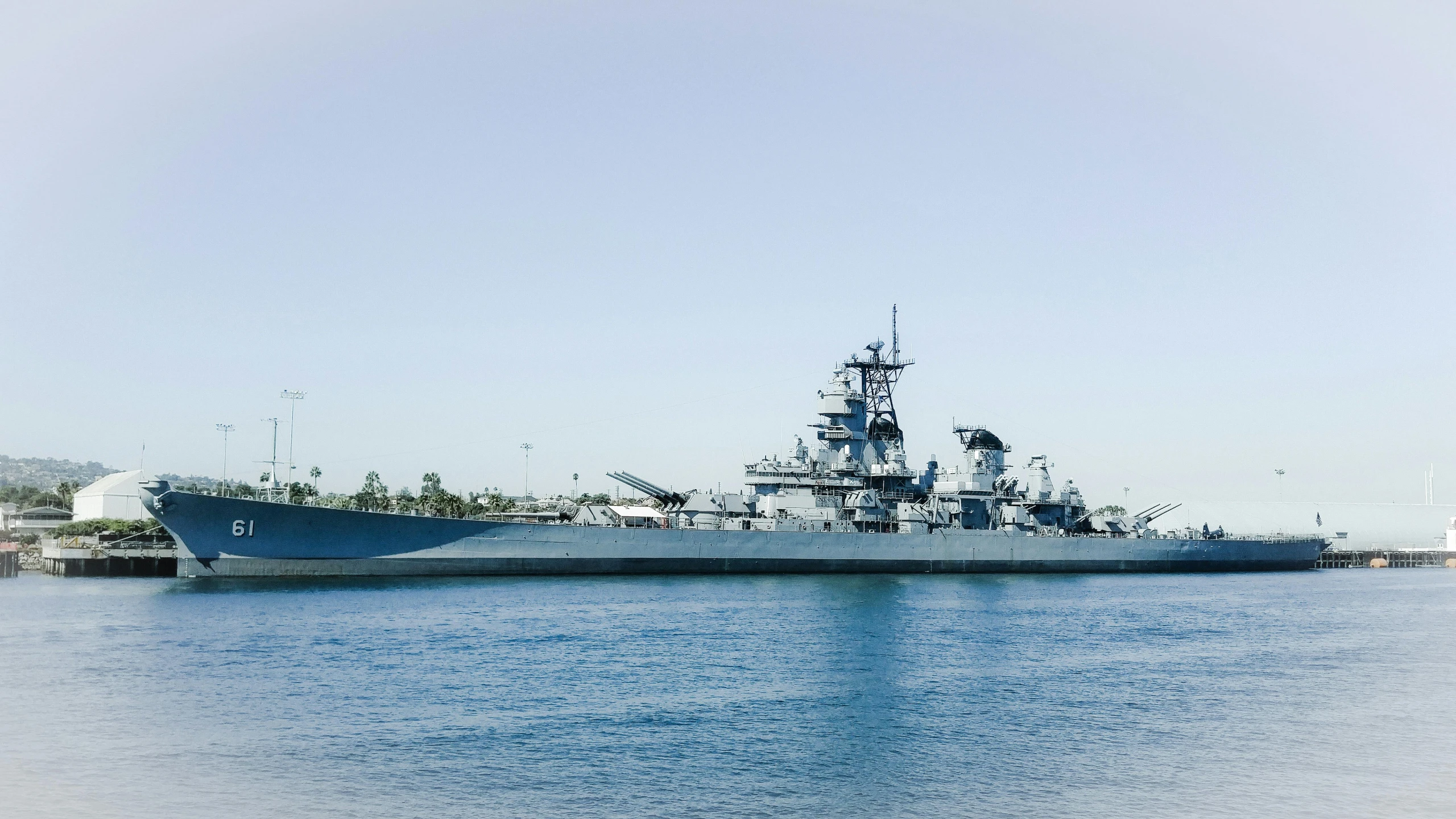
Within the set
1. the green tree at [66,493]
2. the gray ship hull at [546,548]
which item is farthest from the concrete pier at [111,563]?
the green tree at [66,493]

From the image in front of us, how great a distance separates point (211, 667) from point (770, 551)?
102 feet

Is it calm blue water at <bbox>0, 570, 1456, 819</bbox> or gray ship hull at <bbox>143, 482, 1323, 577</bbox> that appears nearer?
calm blue water at <bbox>0, 570, 1456, 819</bbox>

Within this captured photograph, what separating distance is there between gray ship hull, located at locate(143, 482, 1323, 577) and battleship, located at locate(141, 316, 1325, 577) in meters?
0.06

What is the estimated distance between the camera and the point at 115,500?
3201 inches

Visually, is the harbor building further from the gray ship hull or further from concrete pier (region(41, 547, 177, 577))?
the gray ship hull

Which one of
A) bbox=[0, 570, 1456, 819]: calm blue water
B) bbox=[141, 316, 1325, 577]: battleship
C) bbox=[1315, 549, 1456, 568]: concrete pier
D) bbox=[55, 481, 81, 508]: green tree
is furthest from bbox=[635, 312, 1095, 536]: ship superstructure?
bbox=[55, 481, 81, 508]: green tree

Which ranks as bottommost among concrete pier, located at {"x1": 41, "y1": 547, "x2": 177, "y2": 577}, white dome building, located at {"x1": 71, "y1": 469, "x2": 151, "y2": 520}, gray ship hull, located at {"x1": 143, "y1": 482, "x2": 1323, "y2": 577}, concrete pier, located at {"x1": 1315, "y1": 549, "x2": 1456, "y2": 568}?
concrete pier, located at {"x1": 1315, "y1": 549, "x2": 1456, "y2": 568}

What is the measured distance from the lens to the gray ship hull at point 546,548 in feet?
145

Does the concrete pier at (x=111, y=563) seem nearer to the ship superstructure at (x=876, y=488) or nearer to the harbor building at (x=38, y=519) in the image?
the ship superstructure at (x=876, y=488)

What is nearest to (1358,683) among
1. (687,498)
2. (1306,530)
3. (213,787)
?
(213,787)

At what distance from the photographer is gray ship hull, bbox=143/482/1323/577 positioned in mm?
44094

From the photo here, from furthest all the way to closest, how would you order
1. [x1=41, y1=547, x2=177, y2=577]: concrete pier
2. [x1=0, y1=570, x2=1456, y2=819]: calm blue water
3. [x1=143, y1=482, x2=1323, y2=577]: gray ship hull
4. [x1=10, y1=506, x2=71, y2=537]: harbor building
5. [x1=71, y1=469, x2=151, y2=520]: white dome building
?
[x1=10, y1=506, x2=71, y2=537]: harbor building → [x1=71, y1=469, x2=151, y2=520]: white dome building → [x1=41, y1=547, x2=177, y2=577]: concrete pier → [x1=143, y1=482, x2=1323, y2=577]: gray ship hull → [x1=0, y1=570, x2=1456, y2=819]: calm blue water

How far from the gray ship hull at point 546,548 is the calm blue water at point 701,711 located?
577 centimetres

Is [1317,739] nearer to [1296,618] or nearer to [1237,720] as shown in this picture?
[1237,720]
